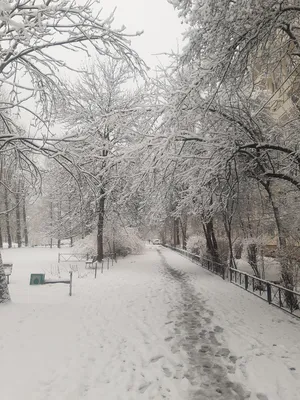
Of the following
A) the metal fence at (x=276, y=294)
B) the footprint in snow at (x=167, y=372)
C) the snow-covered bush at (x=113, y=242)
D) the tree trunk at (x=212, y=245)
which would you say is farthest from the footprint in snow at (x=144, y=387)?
the snow-covered bush at (x=113, y=242)

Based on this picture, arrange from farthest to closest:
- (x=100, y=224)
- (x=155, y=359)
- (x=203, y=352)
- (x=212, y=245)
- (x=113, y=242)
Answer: (x=113, y=242)
(x=100, y=224)
(x=212, y=245)
(x=203, y=352)
(x=155, y=359)

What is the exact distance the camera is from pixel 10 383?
16.0 ft

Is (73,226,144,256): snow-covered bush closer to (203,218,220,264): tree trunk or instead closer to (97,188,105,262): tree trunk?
(97,188,105,262): tree trunk

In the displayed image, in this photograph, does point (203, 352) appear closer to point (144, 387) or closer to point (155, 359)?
point (155, 359)

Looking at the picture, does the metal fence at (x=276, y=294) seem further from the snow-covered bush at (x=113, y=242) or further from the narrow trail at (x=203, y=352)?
the snow-covered bush at (x=113, y=242)

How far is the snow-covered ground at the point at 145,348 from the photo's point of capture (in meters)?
4.88

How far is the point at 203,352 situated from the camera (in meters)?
6.39

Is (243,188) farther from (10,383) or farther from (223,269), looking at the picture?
(10,383)

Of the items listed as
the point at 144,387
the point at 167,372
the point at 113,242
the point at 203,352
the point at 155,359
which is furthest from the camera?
the point at 113,242

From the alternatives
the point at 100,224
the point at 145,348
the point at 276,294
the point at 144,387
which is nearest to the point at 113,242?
the point at 100,224

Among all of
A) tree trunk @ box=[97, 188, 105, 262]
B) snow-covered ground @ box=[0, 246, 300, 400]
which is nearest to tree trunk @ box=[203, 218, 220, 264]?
tree trunk @ box=[97, 188, 105, 262]

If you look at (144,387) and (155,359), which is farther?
(155,359)

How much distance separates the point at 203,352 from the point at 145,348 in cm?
116

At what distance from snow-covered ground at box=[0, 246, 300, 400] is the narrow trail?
17 mm
